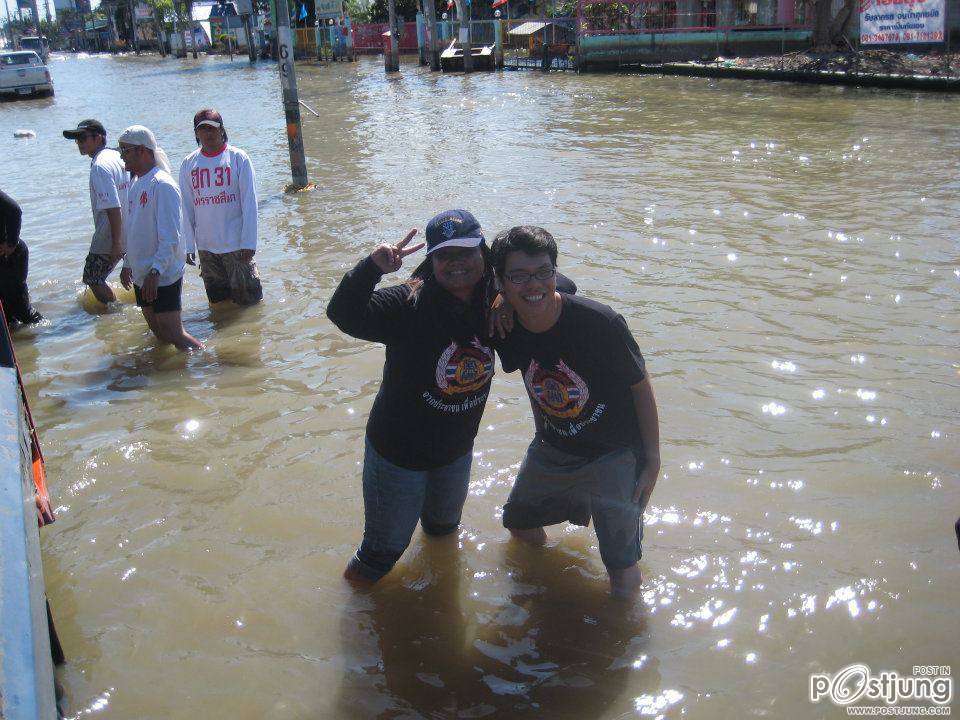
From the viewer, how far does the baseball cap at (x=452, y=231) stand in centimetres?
298

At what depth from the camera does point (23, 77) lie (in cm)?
3412

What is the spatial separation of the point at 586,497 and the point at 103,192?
5107mm

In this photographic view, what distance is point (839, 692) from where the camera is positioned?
3.22m

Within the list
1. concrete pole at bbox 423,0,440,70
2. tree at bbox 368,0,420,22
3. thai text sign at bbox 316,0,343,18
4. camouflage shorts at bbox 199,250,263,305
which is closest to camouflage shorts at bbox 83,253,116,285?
camouflage shorts at bbox 199,250,263,305

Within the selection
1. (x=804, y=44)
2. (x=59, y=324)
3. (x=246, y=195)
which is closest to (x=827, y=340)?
(x=246, y=195)

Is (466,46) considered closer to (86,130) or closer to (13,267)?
(86,130)

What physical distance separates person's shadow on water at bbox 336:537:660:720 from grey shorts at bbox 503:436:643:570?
0.98 feet

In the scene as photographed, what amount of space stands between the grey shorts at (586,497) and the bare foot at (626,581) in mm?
42

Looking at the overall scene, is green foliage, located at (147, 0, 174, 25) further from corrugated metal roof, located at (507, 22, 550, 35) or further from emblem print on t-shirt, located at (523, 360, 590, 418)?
emblem print on t-shirt, located at (523, 360, 590, 418)

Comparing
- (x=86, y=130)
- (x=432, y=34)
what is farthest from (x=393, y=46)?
(x=86, y=130)

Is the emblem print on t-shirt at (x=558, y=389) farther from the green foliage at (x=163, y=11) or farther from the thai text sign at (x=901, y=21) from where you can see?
the green foliage at (x=163, y=11)

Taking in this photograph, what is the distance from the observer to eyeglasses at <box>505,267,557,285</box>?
3.02 metres

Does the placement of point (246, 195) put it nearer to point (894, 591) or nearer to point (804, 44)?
point (894, 591)

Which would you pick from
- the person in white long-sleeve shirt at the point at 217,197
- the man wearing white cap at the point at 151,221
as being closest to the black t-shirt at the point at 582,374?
the man wearing white cap at the point at 151,221
